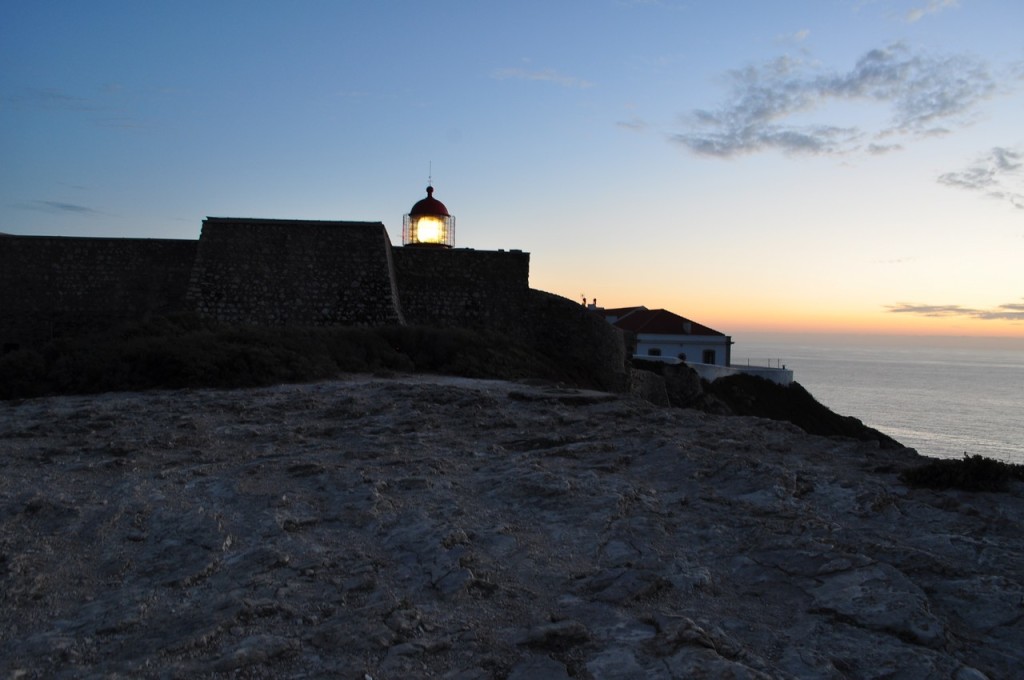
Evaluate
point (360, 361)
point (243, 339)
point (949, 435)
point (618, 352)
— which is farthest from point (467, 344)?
point (949, 435)

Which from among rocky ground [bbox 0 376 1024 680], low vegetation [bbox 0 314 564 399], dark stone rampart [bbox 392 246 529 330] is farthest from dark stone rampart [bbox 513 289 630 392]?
rocky ground [bbox 0 376 1024 680]

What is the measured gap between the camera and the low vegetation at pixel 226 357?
11.1 m

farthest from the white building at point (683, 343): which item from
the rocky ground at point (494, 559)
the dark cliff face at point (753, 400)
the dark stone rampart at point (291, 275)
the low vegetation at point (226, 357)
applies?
the rocky ground at point (494, 559)

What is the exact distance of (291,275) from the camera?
2033 cm

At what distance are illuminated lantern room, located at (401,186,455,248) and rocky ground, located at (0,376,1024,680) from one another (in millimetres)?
18393

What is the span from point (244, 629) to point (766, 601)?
102 inches

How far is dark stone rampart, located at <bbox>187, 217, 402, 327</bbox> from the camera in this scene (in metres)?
20.0

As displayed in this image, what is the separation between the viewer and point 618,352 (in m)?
23.6

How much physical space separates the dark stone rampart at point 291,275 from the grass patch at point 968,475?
15.4m

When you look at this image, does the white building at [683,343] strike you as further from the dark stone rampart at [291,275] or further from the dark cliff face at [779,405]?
the dark stone rampart at [291,275]

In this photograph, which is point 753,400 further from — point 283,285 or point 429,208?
point 283,285

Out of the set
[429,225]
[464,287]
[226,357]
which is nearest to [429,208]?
[429,225]

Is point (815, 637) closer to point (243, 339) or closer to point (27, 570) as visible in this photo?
point (27, 570)

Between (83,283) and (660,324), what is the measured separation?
35564 mm
